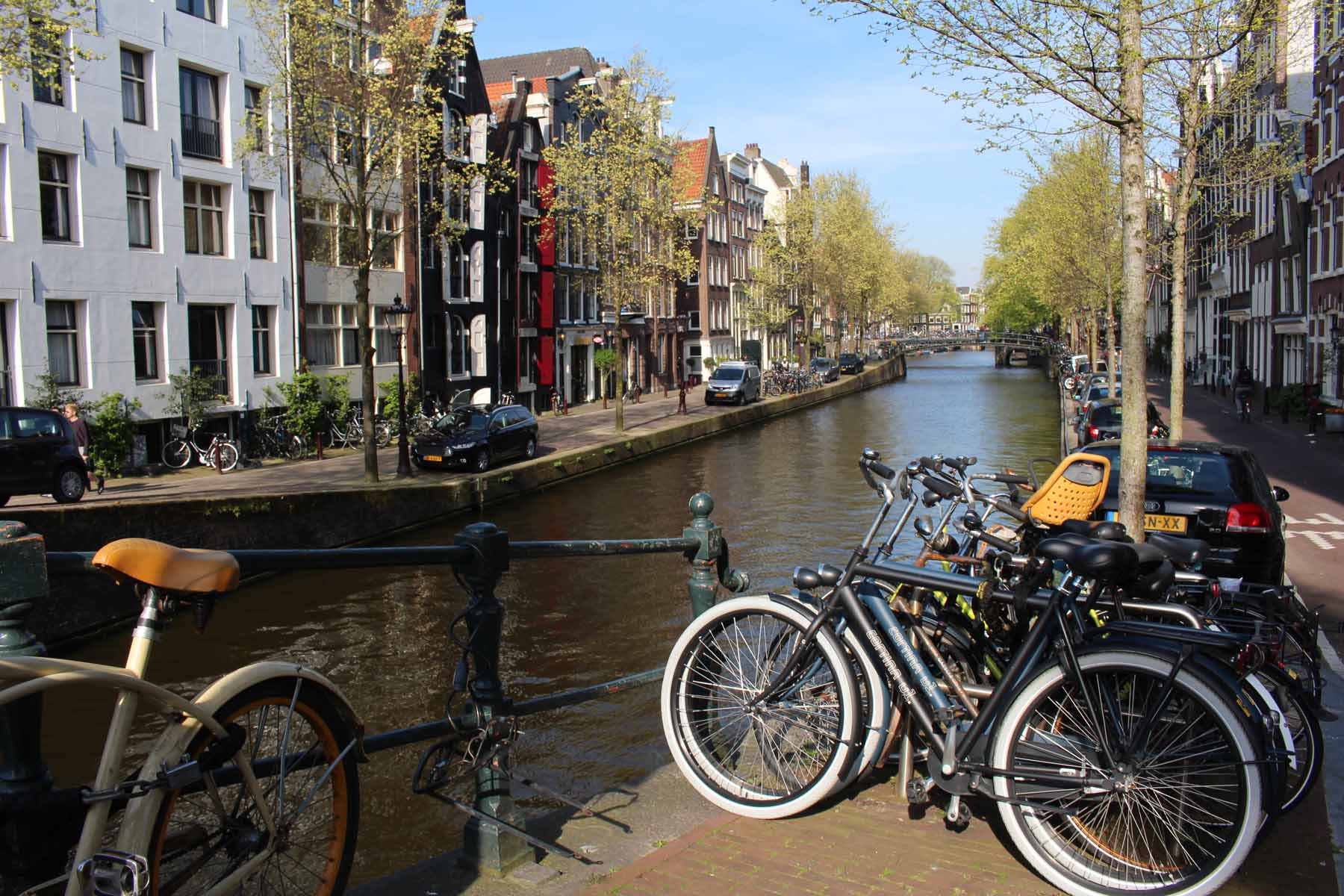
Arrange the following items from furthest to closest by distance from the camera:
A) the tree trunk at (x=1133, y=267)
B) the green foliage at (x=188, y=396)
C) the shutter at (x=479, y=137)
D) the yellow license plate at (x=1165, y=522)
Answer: the shutter at (x=479, y=137)
the green foliage at (x=188, y=396)
the yellow license plate at (x=1165, y=522)
the tree trunk at (x=1133, y=267)

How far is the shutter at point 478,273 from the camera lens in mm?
38844

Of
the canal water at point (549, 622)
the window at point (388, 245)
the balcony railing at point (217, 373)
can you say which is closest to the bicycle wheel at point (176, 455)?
the balcony railing at point (217, 373)

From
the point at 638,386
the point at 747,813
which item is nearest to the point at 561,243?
the point at 638,386

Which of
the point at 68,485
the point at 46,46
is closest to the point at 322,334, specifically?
the point at 68,485

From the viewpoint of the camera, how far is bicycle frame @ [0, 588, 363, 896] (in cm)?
247

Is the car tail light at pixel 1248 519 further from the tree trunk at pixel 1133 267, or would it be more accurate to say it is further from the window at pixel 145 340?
the window at pixel 145 340

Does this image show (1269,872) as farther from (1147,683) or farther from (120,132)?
(120,132)

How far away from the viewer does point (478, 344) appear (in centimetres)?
3866

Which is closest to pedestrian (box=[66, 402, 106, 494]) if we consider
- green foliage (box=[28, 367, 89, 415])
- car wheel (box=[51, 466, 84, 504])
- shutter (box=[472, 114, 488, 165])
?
green foliage (box=[28, 367, 89, 415])

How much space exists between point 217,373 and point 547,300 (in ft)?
63.6

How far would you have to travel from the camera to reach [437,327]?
3647 cm

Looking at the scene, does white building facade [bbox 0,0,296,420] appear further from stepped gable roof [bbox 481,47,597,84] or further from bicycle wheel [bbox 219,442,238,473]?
stepped gable roof [bbox 481,47,597,84]

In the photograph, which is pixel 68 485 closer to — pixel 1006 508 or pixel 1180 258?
pixel 1006 508

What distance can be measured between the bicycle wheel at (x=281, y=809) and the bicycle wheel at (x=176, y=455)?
886 inches
